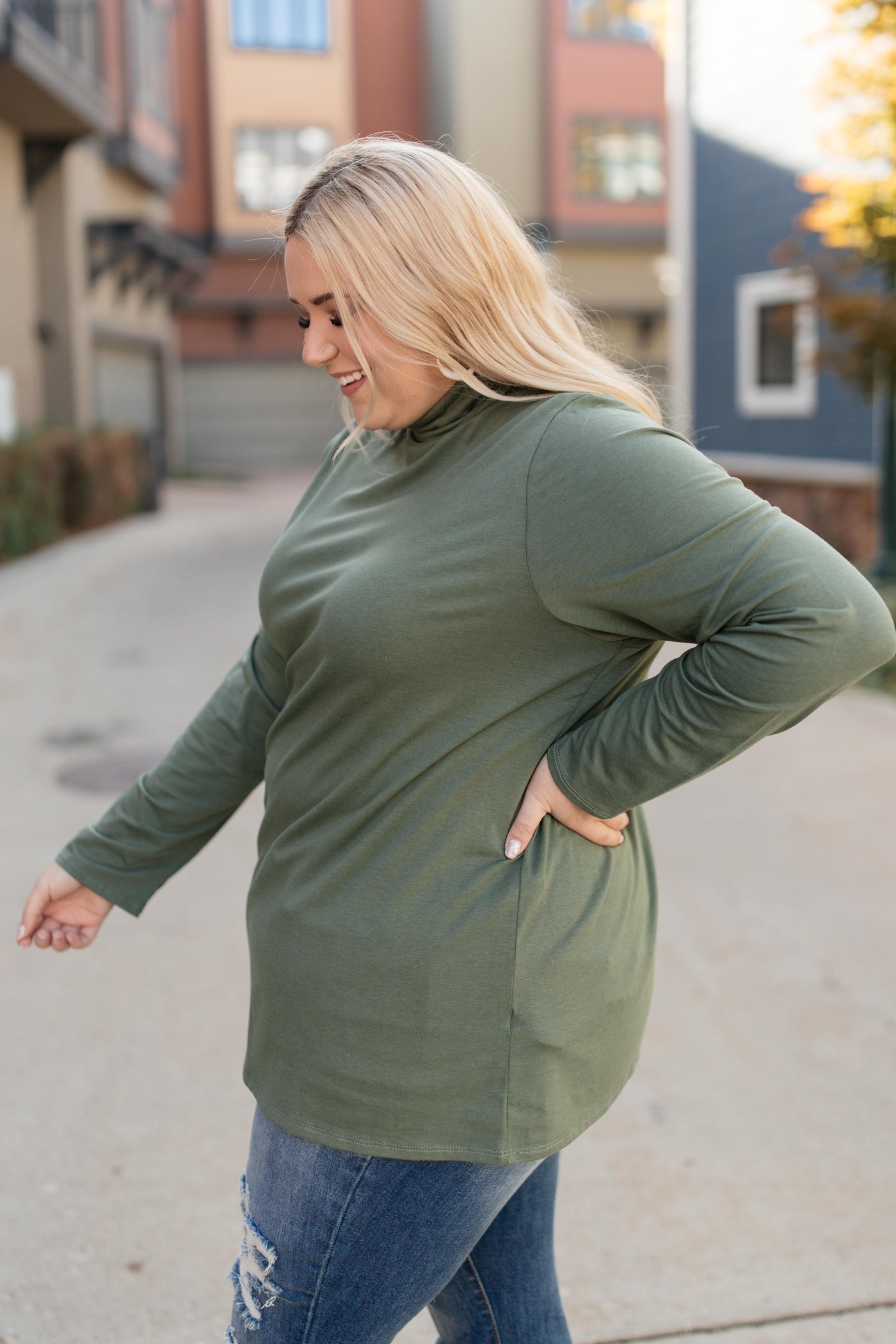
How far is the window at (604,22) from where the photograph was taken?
28000mm

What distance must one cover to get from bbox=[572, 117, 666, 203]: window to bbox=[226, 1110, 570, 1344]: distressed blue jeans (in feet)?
96.2

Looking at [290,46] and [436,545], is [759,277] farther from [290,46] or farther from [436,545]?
[290,46]

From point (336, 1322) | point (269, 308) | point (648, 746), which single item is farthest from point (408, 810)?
point (269, 308)

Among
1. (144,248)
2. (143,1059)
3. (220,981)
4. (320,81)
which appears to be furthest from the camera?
(320,81)

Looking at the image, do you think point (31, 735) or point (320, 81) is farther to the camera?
point (320, 81)

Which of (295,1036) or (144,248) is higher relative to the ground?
(144,248)

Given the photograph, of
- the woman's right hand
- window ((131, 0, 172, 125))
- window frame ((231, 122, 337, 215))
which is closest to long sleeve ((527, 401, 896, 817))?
the woman's right hand

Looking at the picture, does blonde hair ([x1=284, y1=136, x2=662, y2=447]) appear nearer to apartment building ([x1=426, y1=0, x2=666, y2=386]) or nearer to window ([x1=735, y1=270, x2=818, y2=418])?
window ([x1=735, y1=270, x2=818, y2=418])

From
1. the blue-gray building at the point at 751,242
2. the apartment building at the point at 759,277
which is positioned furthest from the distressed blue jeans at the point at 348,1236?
the blue-gray building at the point at 751,242

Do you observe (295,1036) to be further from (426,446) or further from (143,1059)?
(143,1059)

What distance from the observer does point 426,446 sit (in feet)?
5.31

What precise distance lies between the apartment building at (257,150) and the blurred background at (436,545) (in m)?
0.09

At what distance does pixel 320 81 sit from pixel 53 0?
1441 cm

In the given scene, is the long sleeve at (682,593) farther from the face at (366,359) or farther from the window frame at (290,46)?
the window frame at (290,46)
